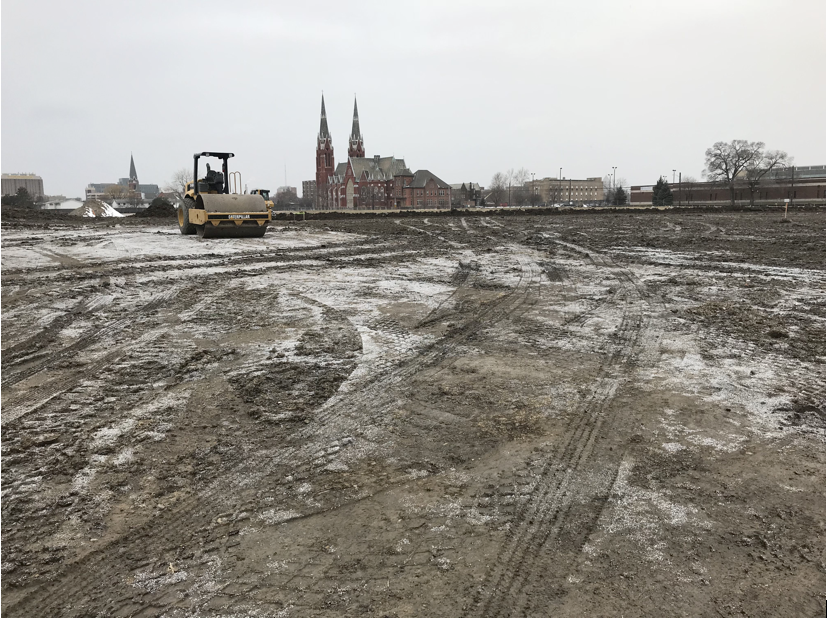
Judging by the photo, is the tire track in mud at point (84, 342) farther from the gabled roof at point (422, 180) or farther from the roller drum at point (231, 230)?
the gabled roof at point (422, 180)

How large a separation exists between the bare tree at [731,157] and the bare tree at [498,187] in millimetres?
42883

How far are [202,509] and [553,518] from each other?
2042 millimetres

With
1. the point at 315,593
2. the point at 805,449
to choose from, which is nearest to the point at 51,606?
the point at 315,593

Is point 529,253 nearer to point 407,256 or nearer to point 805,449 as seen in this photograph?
point 407,256

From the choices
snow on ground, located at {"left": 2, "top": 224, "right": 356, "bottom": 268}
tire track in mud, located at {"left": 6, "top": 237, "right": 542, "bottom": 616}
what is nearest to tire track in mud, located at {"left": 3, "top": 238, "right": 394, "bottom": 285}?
snow on ground, located at {"left": 2, "top": 224, "right": 356, "bottom": 268}

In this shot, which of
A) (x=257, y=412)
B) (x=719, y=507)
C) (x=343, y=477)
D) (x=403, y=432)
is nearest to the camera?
(x=719, y=507)

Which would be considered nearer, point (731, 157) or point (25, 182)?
point (731, 157)

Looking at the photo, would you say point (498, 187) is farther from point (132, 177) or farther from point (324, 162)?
point (132, 177)

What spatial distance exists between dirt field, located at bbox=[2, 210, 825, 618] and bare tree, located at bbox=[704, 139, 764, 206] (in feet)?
272

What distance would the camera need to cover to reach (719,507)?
3.41 metres

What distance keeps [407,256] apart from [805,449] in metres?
11.9

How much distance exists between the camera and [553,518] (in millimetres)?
3293

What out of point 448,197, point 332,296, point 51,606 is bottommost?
point 51,606

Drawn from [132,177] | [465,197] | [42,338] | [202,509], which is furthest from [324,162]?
[202,509]
